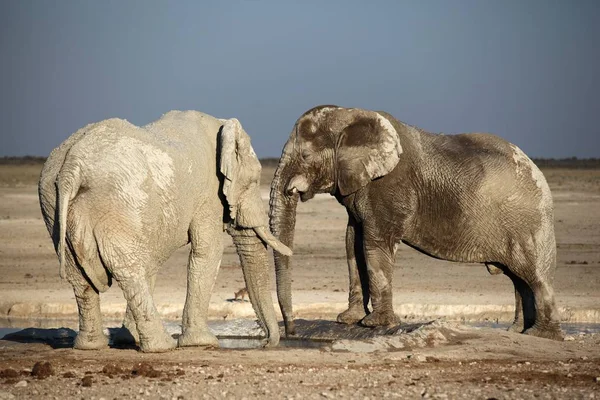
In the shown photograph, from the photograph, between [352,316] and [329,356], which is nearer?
[329,356]

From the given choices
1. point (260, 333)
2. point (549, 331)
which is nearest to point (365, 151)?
point (260, 333)

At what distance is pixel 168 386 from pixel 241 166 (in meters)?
3.00

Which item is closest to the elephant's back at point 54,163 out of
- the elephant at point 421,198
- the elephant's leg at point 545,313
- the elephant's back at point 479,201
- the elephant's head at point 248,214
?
the elephant's head at point 248,214

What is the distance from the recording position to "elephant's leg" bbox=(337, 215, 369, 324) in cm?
1385

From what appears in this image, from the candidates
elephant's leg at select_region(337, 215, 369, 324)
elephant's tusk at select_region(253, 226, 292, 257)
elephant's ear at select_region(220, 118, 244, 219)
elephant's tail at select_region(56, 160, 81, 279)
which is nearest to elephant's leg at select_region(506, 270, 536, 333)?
elephant's leg at select_region(337, 215, 369, 324)

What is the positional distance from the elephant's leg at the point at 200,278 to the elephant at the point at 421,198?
118cm

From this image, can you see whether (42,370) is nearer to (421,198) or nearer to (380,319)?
(380,319)

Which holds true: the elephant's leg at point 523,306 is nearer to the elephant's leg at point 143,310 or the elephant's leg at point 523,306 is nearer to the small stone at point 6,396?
the elephant's leg at point 143,310

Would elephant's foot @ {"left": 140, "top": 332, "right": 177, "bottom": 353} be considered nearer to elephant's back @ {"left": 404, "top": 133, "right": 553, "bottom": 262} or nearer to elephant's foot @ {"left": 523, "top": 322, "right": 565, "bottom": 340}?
elephant's back @ {"left": 404, "top": 133, "right": 553, "bottom": 262}

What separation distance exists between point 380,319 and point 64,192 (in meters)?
4.01

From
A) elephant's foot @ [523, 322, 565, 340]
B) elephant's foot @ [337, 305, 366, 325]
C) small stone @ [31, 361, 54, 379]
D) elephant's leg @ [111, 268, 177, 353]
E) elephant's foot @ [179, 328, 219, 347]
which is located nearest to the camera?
small stone @ [31, 361, 54, 379]

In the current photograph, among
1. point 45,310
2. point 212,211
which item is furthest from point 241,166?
point 45,310

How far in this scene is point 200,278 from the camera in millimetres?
11891

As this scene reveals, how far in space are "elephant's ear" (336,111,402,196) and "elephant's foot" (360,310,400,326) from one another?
1293 millimetres
